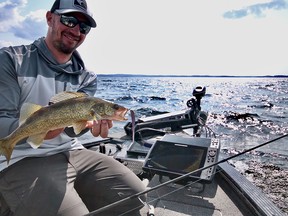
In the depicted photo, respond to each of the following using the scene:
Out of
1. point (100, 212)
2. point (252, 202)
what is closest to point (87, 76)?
point (100, 212)

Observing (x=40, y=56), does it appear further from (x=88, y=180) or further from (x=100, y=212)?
(x=100, y=212)

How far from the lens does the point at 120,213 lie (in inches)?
79.2

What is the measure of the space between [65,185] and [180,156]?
1.70 metres

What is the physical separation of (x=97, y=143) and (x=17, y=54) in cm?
319

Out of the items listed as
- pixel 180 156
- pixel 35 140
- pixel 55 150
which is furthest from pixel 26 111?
pixel 180 156

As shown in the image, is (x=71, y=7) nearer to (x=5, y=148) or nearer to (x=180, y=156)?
(x=5, y=148)

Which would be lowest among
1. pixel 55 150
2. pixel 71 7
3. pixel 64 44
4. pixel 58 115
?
pixel 55 150

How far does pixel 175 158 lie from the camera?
375cm

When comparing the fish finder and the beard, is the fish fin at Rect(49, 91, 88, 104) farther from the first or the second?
the fish finder

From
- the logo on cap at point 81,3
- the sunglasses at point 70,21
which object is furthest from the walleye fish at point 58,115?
the logo on cap at point 81,3

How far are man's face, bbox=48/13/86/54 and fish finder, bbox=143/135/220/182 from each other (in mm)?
1824

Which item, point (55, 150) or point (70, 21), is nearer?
point (55, 150)

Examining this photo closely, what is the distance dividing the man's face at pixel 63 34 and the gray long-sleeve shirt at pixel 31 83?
145 mm

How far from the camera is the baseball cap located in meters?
3.08
